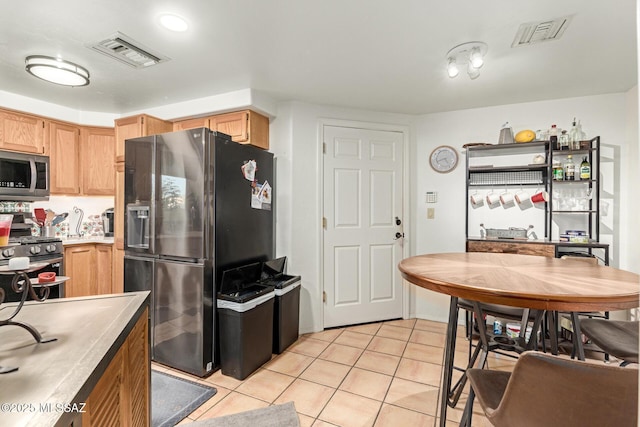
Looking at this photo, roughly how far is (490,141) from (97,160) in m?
4.38

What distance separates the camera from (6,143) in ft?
9.19

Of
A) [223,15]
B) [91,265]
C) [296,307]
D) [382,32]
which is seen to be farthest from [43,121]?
[382,32]

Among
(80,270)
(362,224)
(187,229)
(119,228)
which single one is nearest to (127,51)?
(187,229)

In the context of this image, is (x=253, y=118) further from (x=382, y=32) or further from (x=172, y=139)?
(x=382, y=32)

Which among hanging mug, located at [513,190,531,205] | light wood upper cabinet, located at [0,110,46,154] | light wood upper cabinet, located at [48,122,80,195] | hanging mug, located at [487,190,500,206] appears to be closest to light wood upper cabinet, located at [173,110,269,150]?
light wood upper cabinet, located at [48,122,80,195]

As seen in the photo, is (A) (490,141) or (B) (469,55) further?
(A) (490,141)

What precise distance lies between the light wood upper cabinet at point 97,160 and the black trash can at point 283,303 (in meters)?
2.24

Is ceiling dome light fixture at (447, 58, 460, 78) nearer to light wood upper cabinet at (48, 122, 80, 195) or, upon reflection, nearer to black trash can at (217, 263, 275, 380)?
black trash can at (217, 263, 275, 380)

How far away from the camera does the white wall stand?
8.84 feet

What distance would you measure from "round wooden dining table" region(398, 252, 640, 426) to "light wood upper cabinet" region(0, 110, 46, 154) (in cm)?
373

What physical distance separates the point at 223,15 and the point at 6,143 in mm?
2696

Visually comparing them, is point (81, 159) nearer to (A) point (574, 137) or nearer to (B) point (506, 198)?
(B) point (506, 198)

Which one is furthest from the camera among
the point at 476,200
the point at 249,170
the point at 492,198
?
the point at 476,200

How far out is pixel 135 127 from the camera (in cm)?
296
